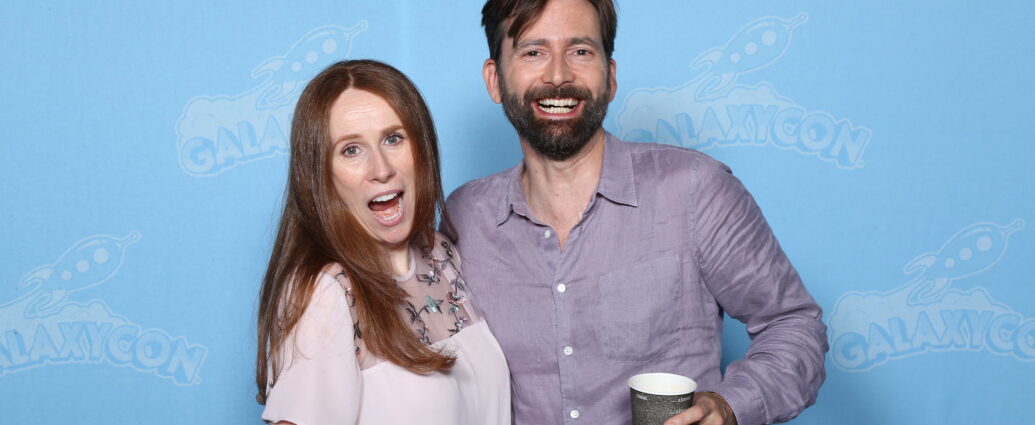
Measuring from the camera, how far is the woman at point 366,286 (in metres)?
1.35

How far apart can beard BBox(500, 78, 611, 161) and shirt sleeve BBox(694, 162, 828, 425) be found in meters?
0.25

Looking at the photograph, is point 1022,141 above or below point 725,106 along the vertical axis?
below

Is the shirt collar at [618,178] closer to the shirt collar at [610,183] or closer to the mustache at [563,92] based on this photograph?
the shirt collar at [610,183]

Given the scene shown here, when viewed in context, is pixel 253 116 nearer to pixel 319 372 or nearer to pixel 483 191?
pixel 483 191

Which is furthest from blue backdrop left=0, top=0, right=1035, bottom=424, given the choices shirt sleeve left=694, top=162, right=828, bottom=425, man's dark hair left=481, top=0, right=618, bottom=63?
shirt sleeve left=694, top=162, right=828, bottom=425

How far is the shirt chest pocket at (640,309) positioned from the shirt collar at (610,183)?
139 mm

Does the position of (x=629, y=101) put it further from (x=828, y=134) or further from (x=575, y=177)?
(x=575, y=177)

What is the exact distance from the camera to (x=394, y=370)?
1426mm

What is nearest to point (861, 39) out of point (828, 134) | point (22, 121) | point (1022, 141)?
point (828, 134)

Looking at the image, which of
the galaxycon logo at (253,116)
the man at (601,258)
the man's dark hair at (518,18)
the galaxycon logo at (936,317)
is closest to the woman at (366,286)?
the man at (601,258)

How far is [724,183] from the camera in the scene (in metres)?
1.64

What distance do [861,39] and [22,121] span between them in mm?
2257

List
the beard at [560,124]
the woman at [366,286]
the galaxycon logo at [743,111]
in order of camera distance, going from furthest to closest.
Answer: the galaxycon logo at [743,111] → the beard at [560,124] → the woman at [366,286]

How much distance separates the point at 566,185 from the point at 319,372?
0.67 m
